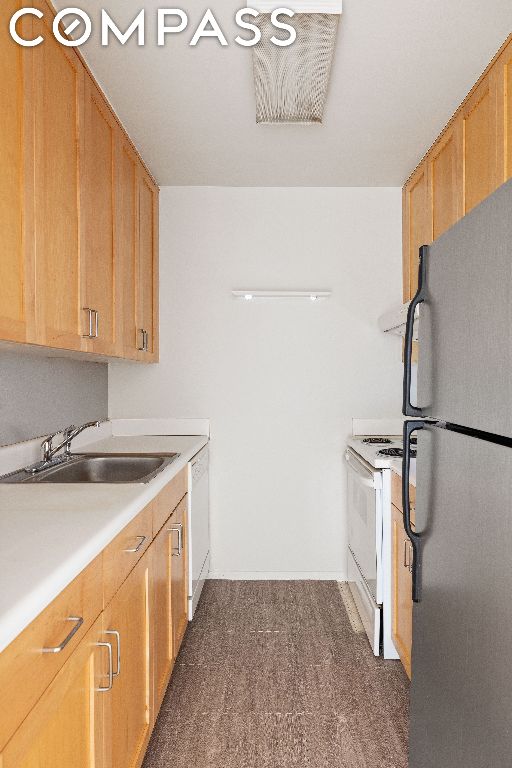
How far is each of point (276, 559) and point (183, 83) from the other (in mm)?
2672

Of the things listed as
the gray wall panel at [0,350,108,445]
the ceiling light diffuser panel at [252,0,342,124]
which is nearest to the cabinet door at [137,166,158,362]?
the gray wall panel at [0,350,108,445]

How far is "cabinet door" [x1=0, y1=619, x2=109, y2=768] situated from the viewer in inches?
35.5

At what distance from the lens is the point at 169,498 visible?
88.0 inches

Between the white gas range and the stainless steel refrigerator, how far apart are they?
1.16 m

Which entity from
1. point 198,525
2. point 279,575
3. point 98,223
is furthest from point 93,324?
point 279,575

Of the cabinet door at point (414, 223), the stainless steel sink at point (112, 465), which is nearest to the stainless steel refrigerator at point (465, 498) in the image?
the stainless steel sink at point (112, 465)

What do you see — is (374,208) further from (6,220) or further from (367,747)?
(367,747)

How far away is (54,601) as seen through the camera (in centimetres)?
103

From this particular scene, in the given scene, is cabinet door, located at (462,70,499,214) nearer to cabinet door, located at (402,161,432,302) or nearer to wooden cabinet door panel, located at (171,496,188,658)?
cabinet door, located at (402,161,432,302)

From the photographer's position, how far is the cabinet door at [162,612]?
6.40 feet

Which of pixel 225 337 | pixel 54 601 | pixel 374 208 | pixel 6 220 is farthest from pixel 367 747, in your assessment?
pixel 374 208

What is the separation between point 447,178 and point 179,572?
2.11m

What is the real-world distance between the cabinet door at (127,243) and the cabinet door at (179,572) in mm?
789

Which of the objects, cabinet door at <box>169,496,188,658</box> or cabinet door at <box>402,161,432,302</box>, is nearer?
cabinet door at <box>169,496,188,658</box>
